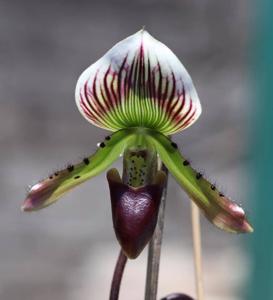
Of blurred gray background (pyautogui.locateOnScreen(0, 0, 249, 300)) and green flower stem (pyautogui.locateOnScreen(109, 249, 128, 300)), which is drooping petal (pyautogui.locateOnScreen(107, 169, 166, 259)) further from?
blurred gray background (pyautogui.locateOnScreen(0, 0, 249, 300))

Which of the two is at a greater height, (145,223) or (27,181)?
(27,181)

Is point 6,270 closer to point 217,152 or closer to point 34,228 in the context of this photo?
point 34,228

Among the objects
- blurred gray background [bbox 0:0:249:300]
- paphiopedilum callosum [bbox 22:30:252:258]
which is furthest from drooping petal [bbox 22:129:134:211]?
blurred gray background [bbox 0:0:249:300]

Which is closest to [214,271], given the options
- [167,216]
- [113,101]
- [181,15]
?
[167,216]

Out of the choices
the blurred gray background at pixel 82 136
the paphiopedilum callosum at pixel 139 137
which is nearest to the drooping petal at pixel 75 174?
the paphiopedilum callosum at pixel 139 137

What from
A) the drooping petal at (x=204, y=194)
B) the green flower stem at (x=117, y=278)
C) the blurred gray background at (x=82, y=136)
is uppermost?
the blurred gray background at (x=82, y=136)

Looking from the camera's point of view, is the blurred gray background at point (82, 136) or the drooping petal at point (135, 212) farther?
the blurred gray background at point (82, 136)

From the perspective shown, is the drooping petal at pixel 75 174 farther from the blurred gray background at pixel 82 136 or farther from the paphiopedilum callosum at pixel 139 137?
the blurred gray background at pixel 82 136
